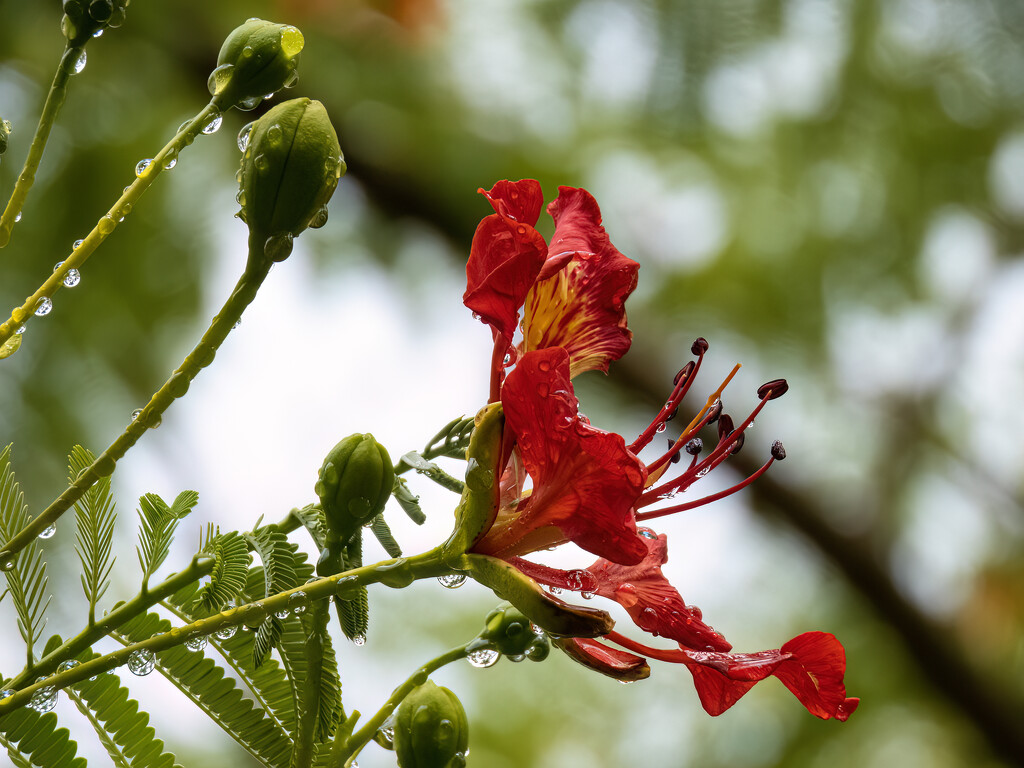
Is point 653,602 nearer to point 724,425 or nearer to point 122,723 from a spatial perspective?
point 724,425

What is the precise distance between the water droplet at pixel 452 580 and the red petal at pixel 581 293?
0.56 feet

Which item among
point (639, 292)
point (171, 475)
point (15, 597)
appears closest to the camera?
point (15, 597)

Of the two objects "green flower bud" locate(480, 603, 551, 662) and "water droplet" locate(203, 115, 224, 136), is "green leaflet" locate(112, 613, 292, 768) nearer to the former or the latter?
"green flower bud" locate(480, 603, 551, 662)

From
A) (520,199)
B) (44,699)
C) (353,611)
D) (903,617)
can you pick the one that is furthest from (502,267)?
(903,617)

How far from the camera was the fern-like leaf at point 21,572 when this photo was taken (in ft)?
1.45

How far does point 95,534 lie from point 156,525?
28 mm

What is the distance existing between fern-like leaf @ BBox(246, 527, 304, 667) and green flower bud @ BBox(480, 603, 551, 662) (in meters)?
0.13

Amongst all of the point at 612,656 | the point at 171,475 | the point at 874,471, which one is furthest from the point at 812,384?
the point at 612,656

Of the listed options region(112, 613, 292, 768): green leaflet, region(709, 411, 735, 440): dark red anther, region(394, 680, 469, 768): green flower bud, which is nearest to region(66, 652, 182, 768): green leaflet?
region(112, 613, 292, 768): green leaflet

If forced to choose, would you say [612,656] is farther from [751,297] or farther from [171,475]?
[751,297]

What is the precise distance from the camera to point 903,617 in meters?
2.06

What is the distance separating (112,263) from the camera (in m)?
2.08

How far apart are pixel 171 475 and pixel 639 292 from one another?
3.80 ft

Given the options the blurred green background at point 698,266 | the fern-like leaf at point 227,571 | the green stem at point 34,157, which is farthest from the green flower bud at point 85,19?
the blurred green background at point 698,266
